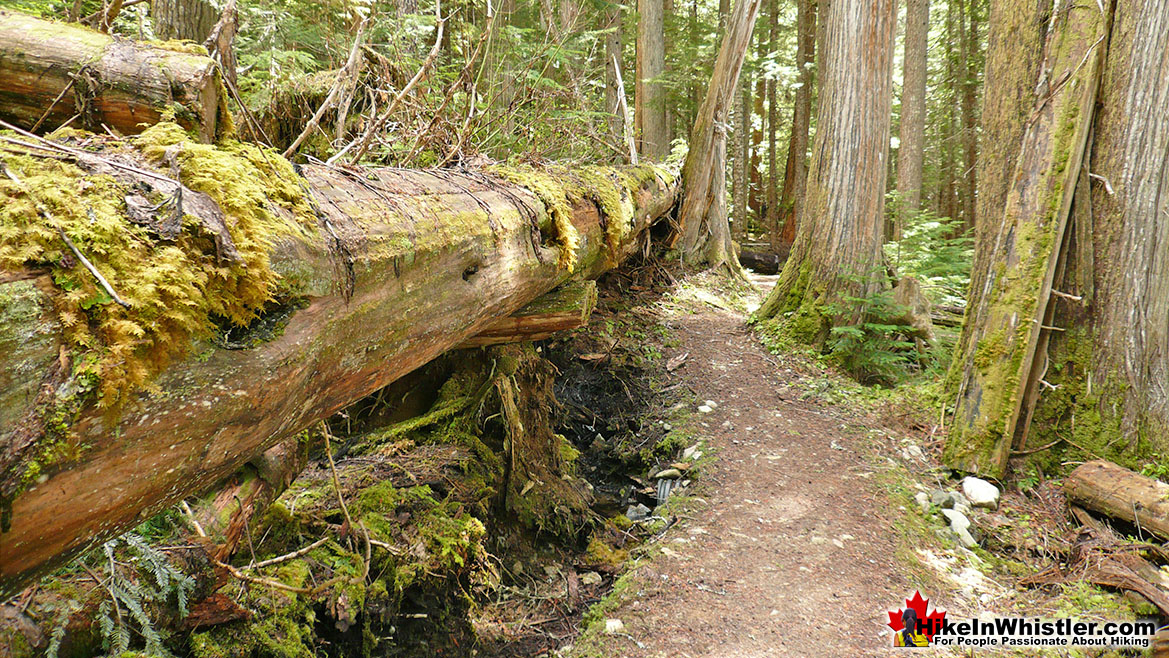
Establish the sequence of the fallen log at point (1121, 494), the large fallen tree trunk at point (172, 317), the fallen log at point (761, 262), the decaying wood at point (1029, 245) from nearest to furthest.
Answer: the large fallen tree trunk at point (172, 317) → the fallen log at point (1121, 494) → the decaying wood at point (1029, 245) → the fallen log at point (761, 262)

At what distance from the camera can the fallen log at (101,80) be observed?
1788 millimetres

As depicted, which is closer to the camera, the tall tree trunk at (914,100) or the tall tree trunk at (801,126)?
the tall tree trunk at (914,100)

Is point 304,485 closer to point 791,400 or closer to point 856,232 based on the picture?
point 791,400

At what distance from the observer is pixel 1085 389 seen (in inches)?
174

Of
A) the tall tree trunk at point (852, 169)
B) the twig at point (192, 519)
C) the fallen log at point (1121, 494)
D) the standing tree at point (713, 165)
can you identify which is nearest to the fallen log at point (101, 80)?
the twig at point (192, 519)

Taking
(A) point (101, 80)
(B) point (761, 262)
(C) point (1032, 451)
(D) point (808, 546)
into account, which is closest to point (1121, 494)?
(C) point (1032, 451)

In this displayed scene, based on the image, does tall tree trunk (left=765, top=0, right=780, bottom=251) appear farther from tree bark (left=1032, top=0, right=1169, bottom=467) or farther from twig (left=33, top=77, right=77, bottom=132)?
twig (left=33, top=77, right=77, bottom=132)

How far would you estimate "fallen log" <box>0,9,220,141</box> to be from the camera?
1788mm

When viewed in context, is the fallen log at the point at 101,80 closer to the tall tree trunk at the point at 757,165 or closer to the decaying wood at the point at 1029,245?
the decaying wood at the point at 1029,245

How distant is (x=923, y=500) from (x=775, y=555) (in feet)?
4.43

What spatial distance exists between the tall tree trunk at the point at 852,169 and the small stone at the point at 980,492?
9.15ft

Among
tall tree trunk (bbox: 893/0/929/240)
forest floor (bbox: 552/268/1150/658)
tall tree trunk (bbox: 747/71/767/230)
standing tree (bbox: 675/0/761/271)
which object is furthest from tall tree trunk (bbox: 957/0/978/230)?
forest floor (bbox: 552/268/1150/658)

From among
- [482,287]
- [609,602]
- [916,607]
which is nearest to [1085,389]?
[916,607]

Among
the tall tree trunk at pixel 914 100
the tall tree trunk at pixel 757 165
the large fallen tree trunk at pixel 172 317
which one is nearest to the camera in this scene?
the large fallen tree trunk at pixel 172 317
